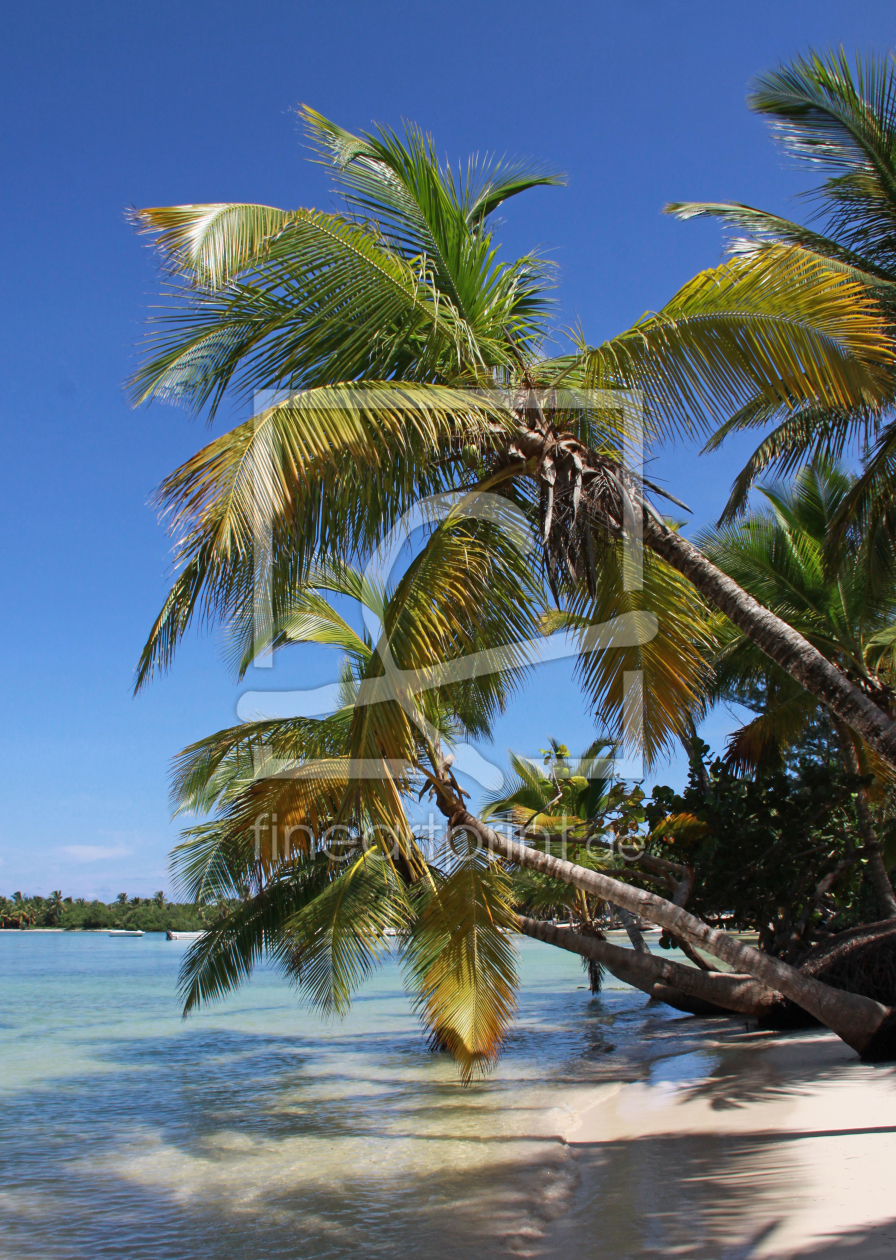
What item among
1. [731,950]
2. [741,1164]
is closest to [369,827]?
[731,950]

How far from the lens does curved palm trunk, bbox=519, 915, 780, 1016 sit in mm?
8961

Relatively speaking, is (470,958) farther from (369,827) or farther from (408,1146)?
(369,827)

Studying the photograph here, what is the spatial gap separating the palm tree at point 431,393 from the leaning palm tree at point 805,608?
5343 millimetres

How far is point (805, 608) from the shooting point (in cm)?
1209

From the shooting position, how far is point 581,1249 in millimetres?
4586

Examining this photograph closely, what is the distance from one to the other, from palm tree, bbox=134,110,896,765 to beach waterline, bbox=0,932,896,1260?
3.04m

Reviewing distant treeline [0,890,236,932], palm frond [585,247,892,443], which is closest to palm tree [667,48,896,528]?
palm frond [585,247,892,443]

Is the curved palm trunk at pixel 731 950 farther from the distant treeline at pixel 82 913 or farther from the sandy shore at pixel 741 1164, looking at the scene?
the distant treeline at pixel 82 913

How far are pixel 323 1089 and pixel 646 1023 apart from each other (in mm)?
6746

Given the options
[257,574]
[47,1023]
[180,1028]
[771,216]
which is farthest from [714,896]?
[47,1023]

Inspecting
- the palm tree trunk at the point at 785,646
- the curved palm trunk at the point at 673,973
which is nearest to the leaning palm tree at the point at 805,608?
the curved palm trunk at the point at 673,973

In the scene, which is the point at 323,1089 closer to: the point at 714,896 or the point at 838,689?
the point at 714,896

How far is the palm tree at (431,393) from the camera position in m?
4.85

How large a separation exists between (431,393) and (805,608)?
847cm
